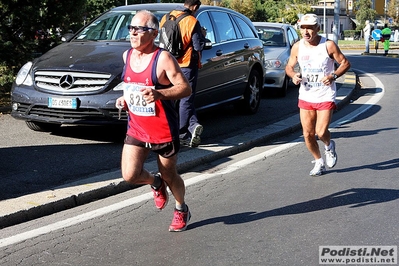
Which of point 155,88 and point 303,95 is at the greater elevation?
point 155,88

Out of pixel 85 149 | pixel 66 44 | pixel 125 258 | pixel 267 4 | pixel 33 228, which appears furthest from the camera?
pixel 267 4

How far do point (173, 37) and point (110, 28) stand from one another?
7.14 ft

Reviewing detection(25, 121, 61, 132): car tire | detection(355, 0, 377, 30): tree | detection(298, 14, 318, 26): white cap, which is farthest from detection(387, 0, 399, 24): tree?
detection(298, 14, 318, 26): white cap

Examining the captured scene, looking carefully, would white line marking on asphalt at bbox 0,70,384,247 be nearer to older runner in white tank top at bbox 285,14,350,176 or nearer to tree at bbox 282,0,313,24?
older runner in white tank top at bbox 285,14,350,176

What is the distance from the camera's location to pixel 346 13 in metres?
101

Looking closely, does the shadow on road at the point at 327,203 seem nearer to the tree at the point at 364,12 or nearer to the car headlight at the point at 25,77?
the car headlight at the point at 25,77

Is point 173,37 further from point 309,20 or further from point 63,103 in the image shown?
point 309,20

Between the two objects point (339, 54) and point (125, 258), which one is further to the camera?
point (339, 54)

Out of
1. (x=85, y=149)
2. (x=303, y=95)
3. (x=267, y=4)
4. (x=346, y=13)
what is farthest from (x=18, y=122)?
(x=346, y=13)

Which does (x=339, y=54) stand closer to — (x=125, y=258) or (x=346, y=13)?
(x=125, y=258)

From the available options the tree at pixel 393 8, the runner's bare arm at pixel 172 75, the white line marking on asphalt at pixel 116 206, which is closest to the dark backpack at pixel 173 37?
the white line marking on asphalt at pixel 116 206

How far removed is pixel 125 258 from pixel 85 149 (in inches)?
157

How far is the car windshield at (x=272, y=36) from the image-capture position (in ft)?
56.2

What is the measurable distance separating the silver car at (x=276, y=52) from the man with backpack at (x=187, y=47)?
6605mm
